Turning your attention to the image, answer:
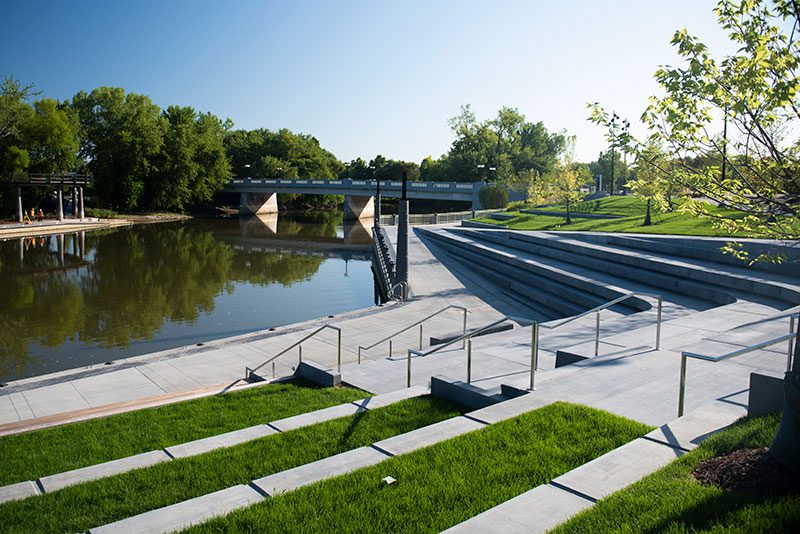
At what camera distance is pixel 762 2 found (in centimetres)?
632

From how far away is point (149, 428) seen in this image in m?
8.80

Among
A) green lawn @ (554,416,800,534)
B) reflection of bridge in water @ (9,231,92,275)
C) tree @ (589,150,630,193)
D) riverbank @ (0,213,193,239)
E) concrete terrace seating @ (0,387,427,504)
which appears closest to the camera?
green lawn @ (554,416,800,534)

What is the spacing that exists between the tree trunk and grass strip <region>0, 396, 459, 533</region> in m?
3.60

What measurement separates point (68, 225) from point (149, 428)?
202 feet

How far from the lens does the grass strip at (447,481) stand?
4812 millimetres

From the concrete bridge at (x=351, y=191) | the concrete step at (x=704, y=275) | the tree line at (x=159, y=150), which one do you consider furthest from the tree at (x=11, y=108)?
the concrete step at (x=704, y=275)

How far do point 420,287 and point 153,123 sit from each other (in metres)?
68.7

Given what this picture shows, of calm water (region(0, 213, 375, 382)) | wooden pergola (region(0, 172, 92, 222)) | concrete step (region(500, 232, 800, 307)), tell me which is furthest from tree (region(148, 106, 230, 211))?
concrete step (region(500, 232, 800, 307))

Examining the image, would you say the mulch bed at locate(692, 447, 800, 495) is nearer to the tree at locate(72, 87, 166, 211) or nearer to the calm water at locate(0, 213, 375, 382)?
the calm water at locate(0, 213, 375, 382)

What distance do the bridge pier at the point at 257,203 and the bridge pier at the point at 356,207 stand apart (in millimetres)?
15887

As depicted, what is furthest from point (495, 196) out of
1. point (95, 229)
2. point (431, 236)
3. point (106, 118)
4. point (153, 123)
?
point (106, 118)

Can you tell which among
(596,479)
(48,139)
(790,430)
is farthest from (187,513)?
(48,139)

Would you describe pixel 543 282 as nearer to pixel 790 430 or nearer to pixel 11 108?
pixel 790 430

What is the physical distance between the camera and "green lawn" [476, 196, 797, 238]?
98.4 feet
